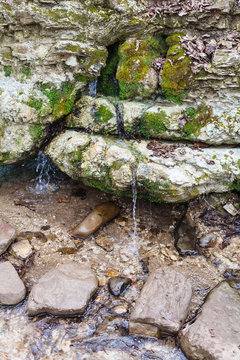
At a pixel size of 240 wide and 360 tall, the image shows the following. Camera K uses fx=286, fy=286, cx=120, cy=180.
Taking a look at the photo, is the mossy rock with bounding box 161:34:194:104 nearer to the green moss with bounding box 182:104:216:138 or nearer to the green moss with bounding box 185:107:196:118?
the green moss with bounding box 185:107:196:118

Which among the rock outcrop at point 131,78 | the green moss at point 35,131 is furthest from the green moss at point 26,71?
the green moss at point 35,131

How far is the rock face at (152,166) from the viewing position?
5215 mm

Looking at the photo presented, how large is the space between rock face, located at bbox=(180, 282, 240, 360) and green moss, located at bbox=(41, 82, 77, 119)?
14.6 feet

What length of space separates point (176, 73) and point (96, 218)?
11.0 ft

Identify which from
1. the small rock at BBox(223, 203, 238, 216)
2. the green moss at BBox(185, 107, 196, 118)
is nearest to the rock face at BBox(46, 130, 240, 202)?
the small rock at BBox(223, 203, 238, 216)

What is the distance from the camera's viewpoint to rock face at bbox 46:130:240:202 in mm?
5215

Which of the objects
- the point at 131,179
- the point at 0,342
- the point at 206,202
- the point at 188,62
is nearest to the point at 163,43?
the point at 188,62

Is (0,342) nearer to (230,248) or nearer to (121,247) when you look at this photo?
(121,247)

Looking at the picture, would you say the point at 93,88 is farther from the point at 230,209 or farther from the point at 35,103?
the point at 230,209

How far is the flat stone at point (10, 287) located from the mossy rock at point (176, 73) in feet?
14.3

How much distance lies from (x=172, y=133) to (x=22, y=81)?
10.4ft

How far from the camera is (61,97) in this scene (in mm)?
5867

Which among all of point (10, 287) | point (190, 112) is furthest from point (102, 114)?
point (10, 287)

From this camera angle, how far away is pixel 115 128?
5816 millimetres
